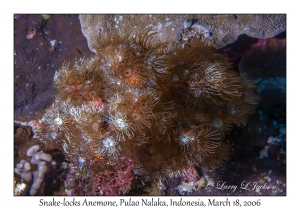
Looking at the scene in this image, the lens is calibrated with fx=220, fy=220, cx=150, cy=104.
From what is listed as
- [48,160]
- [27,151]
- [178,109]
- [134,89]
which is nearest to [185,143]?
[178,109]

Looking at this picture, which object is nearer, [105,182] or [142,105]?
[142,105]

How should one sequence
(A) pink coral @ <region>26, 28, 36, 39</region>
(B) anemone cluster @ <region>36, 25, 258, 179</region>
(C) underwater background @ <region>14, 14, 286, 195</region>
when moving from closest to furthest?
(B) anemone cluster @ <region>36, 25, 258, 179</region> → (C) underwater background @ <region>14, 14, 286, 195</region> → (A) pink coral @ <region>26, 28, 36, 39</region>

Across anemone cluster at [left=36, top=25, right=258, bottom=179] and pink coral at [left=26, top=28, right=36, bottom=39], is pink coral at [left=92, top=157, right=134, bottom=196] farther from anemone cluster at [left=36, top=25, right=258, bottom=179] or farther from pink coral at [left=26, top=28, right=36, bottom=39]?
pink coral at [left=26, top=28, right=36, bottom=39]

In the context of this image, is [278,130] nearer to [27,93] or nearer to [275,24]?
[275,24]

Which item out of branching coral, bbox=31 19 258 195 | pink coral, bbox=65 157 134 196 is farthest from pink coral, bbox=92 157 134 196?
branching coral, bbox=31 19 258 195

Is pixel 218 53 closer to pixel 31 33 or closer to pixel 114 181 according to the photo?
pixel 114 181

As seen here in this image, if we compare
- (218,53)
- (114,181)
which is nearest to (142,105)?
(218,53)

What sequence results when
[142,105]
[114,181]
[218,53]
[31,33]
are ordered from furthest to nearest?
1. [31,33]
2. [114,181]
3. [218,53]
4. [142,105]

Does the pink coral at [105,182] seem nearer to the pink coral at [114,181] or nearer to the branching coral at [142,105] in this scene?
the pink coral at [114,181]
